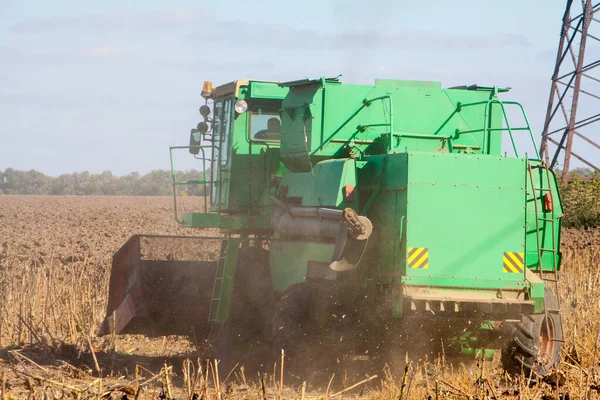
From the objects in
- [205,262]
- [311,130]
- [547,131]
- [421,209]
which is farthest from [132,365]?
[547,131]

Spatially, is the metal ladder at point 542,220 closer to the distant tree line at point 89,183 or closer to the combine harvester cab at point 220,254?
the combine harvester cab at point 220,254

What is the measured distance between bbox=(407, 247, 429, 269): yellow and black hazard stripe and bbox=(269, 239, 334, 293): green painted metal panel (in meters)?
0.91

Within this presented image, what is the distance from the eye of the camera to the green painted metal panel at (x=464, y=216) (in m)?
7.57

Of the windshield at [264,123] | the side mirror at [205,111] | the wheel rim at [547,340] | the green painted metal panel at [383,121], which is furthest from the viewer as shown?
the side mirror at [205,111]

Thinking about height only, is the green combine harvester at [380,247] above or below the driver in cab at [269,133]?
below

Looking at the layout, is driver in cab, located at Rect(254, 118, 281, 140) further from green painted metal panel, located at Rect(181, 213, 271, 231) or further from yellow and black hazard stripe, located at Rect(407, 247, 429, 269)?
yellow and black hazard stripe, located at Rect(407, 247, 429, 269)

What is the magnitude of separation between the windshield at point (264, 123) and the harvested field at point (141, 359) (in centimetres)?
282

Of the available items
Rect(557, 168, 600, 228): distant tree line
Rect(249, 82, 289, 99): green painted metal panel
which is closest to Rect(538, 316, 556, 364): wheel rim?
Rect(249, 82, 289, 99): green painted metal panel

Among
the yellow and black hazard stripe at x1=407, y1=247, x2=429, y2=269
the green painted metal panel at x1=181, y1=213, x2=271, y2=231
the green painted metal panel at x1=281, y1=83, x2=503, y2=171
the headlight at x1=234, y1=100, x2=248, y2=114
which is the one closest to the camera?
the yellow and black hazard stripe at x1=407, y1=247, x2=429, y2=269

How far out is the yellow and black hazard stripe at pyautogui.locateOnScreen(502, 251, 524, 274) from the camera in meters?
7.74

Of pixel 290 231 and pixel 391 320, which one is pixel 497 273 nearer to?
pixel 391 320

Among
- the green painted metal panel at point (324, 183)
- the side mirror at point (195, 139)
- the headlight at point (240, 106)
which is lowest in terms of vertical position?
the green painted metal panel at point (324, 183)

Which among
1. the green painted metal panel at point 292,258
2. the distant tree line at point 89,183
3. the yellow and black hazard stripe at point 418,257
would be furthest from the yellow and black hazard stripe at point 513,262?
the distant tree line at point 89,183

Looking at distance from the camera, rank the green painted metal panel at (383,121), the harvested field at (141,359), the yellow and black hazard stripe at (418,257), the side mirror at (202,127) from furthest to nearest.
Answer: the side mirror at (202,127), the green painted metal panel at (383,121), the yellow and black hazard stripe at (418,257), the harvested field at (141,359)
